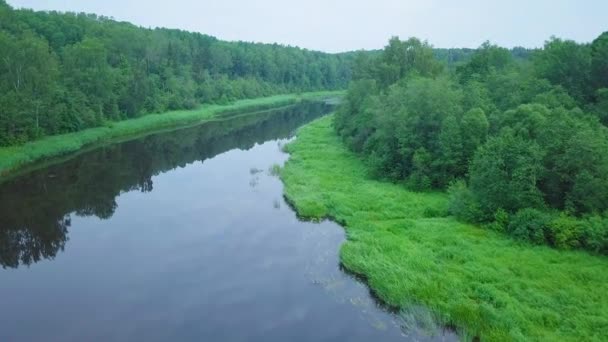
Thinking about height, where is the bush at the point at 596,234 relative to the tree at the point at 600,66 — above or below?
below

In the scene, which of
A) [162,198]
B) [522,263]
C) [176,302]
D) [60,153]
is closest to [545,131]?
[522,263]

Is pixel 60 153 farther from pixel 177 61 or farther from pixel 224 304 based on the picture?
pixel 177 61

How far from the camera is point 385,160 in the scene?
42.1 metres

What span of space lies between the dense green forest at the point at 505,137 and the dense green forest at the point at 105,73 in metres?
35.4

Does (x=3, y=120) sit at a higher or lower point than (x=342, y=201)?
higher

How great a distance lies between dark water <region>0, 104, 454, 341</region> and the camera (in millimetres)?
21094

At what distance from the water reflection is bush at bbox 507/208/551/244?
2707 centimetres

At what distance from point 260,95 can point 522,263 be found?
11321 centimetres

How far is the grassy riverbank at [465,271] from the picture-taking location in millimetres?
18969

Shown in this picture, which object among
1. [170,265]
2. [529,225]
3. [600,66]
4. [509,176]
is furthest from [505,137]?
[170,265]

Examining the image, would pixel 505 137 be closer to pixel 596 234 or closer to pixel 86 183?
pixel 596 234

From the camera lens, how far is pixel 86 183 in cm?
4497

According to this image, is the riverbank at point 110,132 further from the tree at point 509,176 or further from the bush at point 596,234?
the bush at point 596,234

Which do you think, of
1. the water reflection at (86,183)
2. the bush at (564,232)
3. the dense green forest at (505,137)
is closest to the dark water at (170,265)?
the water reflection at (86,183)
